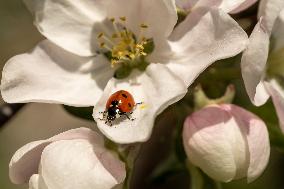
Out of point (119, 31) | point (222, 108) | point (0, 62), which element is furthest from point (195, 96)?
point (0, 62)

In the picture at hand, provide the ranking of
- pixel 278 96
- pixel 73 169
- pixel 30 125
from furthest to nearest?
pixel 30 125
pixel 278 96
pixel 73 169

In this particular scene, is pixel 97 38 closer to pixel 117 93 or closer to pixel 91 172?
pixel 117 93

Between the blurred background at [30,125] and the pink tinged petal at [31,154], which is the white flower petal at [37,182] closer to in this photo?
the pink tinged petal at [31,154]

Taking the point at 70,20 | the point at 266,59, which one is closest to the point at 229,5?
the point at 266,59

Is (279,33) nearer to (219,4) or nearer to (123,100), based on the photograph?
(219,4)

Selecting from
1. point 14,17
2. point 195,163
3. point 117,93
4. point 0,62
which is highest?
point 117,93

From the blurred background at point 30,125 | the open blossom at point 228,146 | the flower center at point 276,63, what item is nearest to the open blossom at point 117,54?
the open blossom at point 228,146

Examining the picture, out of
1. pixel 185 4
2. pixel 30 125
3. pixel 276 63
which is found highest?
pixel 185 4

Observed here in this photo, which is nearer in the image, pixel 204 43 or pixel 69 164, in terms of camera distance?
pixel 69 164
